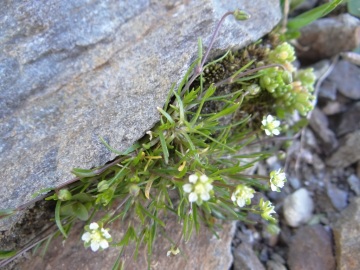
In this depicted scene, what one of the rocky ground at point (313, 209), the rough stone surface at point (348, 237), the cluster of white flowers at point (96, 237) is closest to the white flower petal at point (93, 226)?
the cluster of white flowers at point (96, 237)

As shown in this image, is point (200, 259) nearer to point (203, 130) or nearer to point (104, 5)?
point (203, 130)

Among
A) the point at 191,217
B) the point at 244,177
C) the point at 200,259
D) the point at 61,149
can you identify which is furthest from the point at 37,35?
the point at 200,259

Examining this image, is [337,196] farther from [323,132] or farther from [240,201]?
[240,201]

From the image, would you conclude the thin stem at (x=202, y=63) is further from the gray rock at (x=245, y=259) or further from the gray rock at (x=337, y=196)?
the gray rock at (x=337, y=196)

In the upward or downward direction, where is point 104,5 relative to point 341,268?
upward

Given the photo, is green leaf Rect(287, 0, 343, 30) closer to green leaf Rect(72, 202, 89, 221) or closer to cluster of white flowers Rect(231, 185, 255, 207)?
cluster of white flowers Rect(231, 185, 255, 207)

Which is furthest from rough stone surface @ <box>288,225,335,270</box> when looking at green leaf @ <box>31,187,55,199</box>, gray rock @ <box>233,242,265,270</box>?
green leaf @ <box>31,187,55,199</box>
